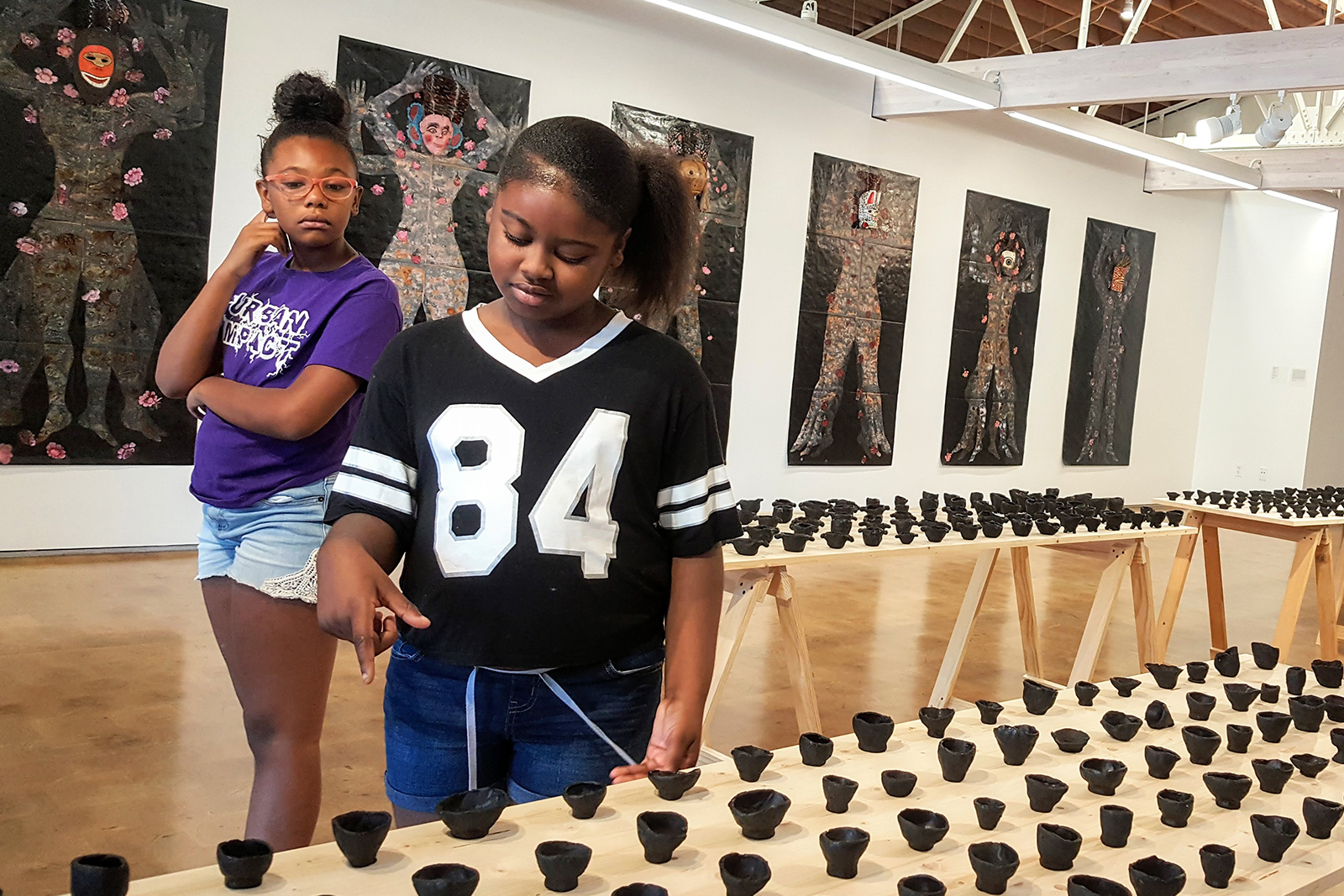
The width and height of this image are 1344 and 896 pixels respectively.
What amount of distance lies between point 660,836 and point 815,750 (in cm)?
41

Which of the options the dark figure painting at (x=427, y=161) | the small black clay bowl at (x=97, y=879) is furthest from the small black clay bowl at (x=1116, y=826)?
the dark figure painting at (x=427, y=161)

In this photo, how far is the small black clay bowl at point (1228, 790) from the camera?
4.97ft

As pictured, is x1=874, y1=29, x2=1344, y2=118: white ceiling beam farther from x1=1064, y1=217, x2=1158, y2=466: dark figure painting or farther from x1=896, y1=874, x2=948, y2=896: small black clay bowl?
x1=896, y1=874, x2=948, y2=896: small black clay bowl

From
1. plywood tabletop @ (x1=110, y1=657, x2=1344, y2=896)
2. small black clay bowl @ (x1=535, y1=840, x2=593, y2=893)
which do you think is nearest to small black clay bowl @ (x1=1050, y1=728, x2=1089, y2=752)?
plywood tabletop @ (x1=110, y1=657, x2=1344, y2=896)

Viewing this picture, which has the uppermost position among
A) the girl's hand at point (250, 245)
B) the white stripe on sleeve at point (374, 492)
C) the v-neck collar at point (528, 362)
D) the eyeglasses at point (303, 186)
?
the eyeglasses at point (303, 186)

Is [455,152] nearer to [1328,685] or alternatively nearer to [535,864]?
[1328,685]

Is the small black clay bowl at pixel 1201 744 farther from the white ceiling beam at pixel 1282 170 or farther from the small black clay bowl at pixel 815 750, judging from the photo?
the white ceiling beam at pixel 1282 170

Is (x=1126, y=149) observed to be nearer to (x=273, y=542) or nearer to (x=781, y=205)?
(x=781, y=205)

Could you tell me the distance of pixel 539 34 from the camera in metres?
6.45

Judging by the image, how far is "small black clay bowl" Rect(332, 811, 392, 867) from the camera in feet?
3.63

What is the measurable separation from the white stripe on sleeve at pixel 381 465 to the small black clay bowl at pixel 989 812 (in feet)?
2.61

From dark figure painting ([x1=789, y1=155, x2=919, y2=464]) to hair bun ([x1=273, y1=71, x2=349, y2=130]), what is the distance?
20.7ft

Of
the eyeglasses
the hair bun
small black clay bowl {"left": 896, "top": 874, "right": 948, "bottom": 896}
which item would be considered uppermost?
the hair bun

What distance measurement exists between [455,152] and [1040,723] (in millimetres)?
5068
